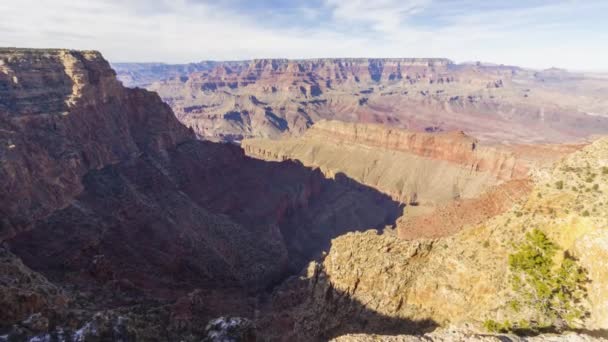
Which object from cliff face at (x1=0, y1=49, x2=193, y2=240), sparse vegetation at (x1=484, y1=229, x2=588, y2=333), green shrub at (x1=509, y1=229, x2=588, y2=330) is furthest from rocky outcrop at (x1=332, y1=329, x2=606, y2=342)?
cliff face at (x1=0, y1=49, x2=193, y2=240)

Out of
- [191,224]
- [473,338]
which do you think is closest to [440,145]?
[191,224]

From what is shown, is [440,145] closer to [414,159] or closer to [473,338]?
[414,159]

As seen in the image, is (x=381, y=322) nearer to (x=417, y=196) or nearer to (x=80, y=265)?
(x=80, y=265)

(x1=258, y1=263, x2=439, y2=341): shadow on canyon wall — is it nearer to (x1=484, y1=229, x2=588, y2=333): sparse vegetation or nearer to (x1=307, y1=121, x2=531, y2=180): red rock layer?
(x1=484, y1=229, x2=588, y2=333): sparse vegetation

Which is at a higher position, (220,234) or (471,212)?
(471,212)

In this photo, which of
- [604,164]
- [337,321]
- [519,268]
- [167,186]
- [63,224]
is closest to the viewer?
[519,268]

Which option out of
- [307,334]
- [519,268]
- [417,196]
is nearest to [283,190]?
[417,196]
